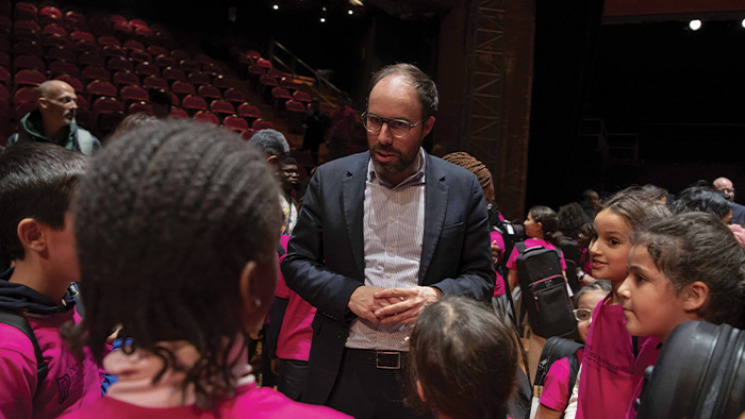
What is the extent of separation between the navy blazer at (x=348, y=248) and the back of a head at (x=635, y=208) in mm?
476

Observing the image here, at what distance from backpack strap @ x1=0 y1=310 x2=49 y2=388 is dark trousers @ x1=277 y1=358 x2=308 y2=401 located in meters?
1.31

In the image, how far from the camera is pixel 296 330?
2396mm

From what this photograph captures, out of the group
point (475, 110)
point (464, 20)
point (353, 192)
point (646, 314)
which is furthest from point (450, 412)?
point (464, 20)

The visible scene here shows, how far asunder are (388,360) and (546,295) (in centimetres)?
101

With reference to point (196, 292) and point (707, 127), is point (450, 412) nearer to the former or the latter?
point (196, 292)

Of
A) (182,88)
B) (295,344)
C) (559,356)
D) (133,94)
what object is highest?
(182,88)

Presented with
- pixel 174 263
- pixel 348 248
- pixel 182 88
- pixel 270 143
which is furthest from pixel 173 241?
pixel 182 88

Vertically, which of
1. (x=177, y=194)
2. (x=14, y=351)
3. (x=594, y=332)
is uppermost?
(x=177, y=194)

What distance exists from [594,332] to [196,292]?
1.32m

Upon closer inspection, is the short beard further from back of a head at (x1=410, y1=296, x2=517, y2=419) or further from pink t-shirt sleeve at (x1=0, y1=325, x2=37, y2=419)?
pink t-shirt sleeve at (x1=0, y1=325, x2=37, y2=419)

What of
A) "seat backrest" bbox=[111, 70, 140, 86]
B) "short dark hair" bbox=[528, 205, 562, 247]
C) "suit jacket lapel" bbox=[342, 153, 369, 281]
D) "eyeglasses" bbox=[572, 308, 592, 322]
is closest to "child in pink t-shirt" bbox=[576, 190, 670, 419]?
"eyeglasses" bbox=[572, 308, 592, 322]

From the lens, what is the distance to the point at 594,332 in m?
1.62

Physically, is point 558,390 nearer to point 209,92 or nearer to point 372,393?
point 372,393

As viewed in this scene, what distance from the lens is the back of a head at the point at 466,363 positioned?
1.13 meters
